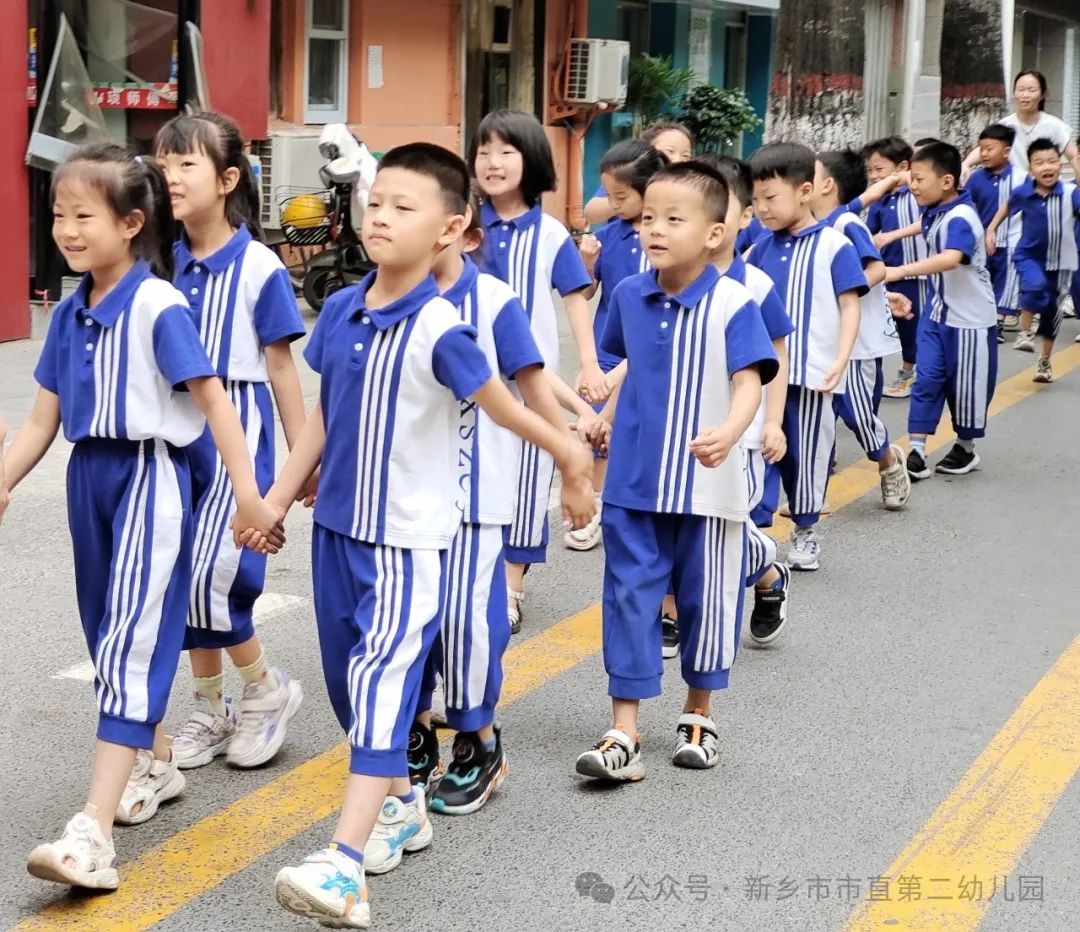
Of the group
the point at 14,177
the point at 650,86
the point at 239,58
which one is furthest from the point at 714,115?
the point at 14,177

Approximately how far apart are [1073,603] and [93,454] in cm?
370

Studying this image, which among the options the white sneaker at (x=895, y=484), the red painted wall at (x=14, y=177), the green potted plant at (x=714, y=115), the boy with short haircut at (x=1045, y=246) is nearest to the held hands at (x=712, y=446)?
the white sneaker at (x=895, y=484)

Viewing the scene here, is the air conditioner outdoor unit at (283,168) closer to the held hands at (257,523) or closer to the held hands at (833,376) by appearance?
the held hands at (833,376)

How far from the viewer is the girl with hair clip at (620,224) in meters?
5.95

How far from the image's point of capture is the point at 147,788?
4.01m

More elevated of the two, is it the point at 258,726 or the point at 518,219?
the point at 518,219

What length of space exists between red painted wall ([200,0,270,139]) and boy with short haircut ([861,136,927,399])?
4461 millimetres

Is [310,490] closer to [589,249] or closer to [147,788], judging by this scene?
[147,788]

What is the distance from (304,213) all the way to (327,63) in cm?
292

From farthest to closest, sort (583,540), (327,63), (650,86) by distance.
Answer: (650,86) → (327,63) → (583,540)

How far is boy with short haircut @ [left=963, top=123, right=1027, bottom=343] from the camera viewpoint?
11.1m

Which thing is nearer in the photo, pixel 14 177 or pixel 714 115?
pixel 14 177

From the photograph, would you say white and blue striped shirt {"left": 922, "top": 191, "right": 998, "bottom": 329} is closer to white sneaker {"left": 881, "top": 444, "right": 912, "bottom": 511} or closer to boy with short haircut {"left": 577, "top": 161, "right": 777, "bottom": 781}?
white sneaker {"left": 881, "top": 444, "right": 912, "bottom": 511}

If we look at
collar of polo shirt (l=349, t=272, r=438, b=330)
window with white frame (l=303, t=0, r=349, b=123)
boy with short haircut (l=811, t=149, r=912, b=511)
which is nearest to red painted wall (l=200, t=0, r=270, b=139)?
window with white frame (l=303, t=0, r=349, b=123)
